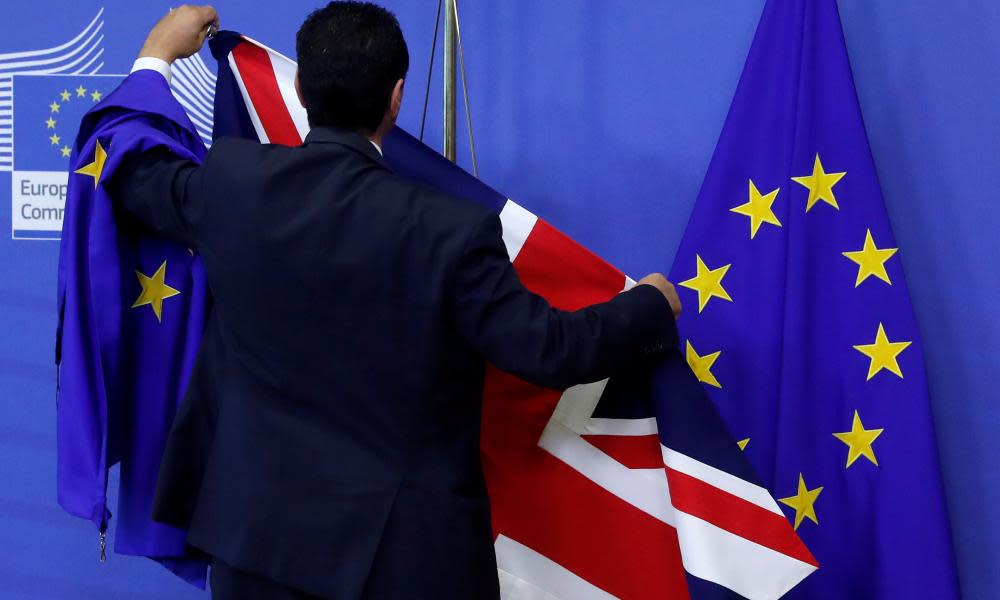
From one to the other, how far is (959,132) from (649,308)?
82cm

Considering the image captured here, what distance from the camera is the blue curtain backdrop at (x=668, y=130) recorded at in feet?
5.58

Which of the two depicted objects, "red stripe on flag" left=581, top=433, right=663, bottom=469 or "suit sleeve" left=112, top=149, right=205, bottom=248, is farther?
"red stripe on flag" left=581, top=433, right=663, bottom=469

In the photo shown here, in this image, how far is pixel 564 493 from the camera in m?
1.44

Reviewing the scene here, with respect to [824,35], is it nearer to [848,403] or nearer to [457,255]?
[848,403]

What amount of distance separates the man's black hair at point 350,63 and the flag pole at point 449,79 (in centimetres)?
45

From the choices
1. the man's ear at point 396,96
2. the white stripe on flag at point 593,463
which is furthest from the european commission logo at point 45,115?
the white stripe on flag at point 593,463

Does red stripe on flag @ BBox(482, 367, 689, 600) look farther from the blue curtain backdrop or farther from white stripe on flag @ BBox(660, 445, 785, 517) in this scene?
the blue curtain backdrop

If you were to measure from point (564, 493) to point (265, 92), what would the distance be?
A: 726mm

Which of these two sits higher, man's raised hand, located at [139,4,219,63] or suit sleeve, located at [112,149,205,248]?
man's raised hand, located at [139,4,219,63]

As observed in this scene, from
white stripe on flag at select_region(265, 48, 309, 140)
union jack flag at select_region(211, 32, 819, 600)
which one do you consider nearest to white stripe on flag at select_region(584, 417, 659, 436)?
union jack flag at select_region(211, 32, 819, 600)

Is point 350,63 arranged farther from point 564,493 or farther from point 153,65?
point 564,493

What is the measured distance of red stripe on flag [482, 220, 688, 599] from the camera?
142 centimetres

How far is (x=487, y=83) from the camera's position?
1.87 m

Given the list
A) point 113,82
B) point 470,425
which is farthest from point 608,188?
point 113,82
